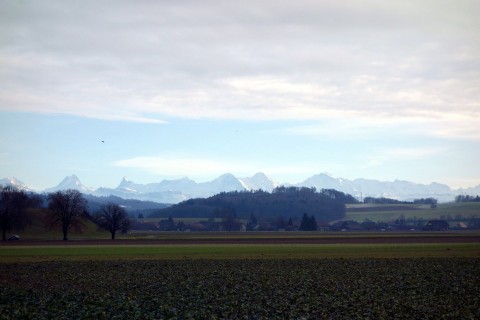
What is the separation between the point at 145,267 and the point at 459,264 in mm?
26350

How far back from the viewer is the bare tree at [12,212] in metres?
116

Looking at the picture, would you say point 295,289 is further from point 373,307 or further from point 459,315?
point 459,315

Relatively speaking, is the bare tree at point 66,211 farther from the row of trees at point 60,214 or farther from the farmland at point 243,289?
the farmland at point 243,289

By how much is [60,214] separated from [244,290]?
88.2 m

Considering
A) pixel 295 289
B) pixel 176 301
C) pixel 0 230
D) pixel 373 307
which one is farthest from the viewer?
pixel 0 230

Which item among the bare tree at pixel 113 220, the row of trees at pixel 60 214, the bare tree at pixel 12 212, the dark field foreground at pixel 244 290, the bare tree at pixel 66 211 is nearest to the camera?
the dark field foreground at pixel 244 290

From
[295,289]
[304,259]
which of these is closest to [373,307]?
[295,289]

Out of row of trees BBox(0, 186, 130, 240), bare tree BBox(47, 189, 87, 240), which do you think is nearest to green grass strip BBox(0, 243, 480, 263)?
row of trees BBox(0, 186, 130, 240)

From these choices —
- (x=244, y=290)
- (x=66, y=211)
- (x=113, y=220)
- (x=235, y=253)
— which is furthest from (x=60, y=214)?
(x=244, y=290)

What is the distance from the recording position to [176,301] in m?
34.4

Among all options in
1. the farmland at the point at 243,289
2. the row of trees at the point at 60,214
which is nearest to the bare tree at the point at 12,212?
the row of trees at the point at 60,214

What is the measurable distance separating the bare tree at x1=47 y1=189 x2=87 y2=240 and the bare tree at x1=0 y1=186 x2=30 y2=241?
5218mm

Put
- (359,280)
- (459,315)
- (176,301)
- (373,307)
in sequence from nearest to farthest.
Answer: (459,315), (373,307), (176,301), (359,280)

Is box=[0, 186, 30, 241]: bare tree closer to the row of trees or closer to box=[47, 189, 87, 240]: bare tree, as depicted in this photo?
the row of trees
